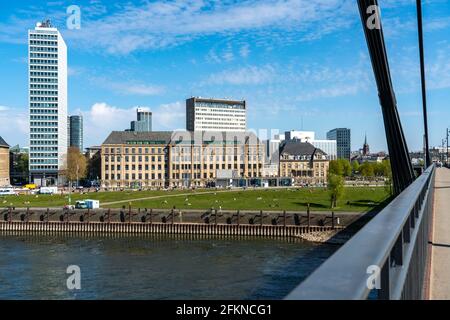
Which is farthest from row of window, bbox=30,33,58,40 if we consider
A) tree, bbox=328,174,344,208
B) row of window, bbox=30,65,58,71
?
tree, bbox=328,174,344,208

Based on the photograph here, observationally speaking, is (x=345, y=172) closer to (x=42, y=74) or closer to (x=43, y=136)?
(x=43, y=136)

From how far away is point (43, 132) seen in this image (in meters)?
101

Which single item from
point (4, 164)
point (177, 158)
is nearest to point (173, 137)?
point (177, 158)

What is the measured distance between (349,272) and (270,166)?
97.8 m

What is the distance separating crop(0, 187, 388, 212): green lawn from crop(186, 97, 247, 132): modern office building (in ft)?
324

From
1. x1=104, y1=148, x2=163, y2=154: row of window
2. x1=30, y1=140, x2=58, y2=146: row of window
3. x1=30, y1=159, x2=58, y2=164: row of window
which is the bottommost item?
x1=30, y1=159, x2=58, y2=164: row of window

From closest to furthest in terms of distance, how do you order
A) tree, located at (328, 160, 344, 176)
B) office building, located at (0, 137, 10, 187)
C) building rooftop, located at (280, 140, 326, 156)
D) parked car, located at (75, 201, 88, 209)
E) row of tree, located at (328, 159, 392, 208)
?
row of tree, located at (328, 159, 392, 208) → parked car, located at (75, 201, 88, 209) → tree, located at (328, 160, 344, 176) → building rooftop, located at (280, 140, 326, 156) → office building, located at (0, 137, 10, 187)

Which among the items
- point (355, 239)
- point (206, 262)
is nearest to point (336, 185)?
point (206, 262)

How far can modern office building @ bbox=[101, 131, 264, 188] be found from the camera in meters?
88.1

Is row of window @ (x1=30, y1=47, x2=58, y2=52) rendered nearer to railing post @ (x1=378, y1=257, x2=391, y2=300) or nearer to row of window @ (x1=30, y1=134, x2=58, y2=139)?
row of window @ (x1=30, y1=134, x2=58, y2=139)

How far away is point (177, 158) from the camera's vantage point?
90.4 metres

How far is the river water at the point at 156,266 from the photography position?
2356 cm

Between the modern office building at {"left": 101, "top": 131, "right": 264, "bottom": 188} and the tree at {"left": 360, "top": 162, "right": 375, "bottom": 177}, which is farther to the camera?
the tree at {"left": 360, "top": 162, "right": 375, "bottom": 177}
